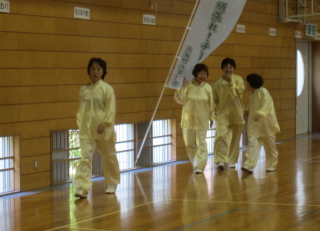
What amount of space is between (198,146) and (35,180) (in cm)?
213

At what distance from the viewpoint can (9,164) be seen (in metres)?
6.83

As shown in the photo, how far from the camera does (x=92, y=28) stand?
25.1 ft

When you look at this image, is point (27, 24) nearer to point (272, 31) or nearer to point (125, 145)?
point (125, 145)

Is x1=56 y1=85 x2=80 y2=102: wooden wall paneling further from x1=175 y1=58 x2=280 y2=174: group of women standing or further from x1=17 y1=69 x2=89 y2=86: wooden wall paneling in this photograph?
x1=175 y1=58 x2=280 y2=174: group of women standing

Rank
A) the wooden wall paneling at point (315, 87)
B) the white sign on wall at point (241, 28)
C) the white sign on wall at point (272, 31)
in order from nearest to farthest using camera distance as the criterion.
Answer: the white sign on wall at point (241, 28) → the white sign on wall at point (272, 31) → the wooden wall paneling at point (315, 87)

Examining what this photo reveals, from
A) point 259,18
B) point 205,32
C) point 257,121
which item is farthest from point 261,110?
point 259,18

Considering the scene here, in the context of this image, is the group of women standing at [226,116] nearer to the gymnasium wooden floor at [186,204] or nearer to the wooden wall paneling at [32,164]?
the gymnasium wooden floor at [186,204]

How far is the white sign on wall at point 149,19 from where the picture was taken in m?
8.46

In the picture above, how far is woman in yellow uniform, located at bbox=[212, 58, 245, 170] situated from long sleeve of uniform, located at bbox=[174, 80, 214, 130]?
21 cm

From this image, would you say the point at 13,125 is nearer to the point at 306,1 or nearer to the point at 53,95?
the point at 53,95

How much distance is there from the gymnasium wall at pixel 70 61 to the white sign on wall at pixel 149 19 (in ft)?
→ 0.21

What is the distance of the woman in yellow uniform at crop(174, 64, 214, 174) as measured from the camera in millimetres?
7066

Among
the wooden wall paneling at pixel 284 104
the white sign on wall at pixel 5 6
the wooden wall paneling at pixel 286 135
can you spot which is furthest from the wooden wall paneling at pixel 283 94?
the white sign on wall at pixel 5 6

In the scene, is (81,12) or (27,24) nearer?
(27,24)
